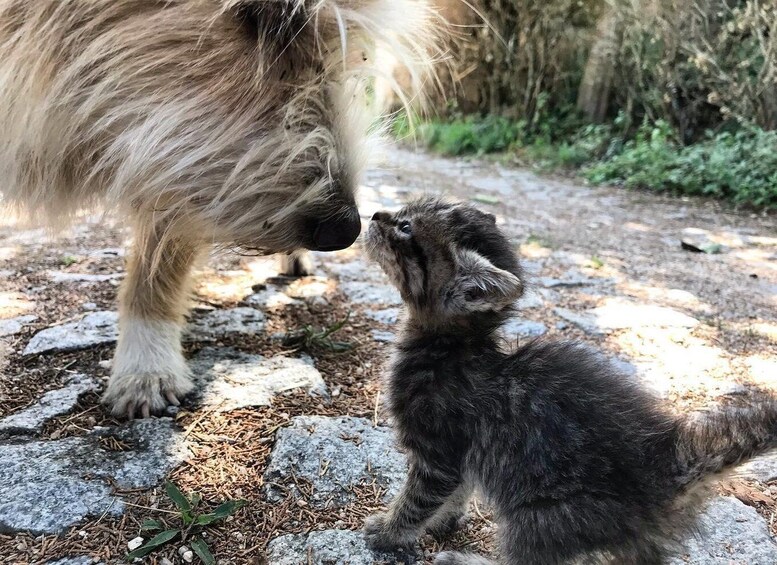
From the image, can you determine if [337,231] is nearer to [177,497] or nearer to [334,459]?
[334,459]

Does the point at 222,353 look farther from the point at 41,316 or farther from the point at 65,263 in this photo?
the point at 65,263

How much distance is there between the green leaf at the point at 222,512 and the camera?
2096 mm

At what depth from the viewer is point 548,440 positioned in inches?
77.2

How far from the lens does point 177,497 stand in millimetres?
2156

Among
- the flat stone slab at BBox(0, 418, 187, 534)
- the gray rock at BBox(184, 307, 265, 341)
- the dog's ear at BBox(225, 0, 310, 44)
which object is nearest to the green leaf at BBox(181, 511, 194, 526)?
the flat stone slab at BBox(0, 418, 187, 534)

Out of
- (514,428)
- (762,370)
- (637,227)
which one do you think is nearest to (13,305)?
(514,428)

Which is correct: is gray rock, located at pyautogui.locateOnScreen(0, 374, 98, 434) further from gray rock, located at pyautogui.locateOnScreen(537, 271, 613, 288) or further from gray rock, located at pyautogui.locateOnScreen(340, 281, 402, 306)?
gray rock, located at pyautogui.locateOnScreen(537, 271, 613, 288)

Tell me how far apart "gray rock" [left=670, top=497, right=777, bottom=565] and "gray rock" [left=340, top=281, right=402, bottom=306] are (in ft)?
7.71

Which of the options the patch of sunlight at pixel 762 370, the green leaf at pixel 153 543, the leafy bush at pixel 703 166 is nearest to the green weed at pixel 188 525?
the green leaf at pixel 153 543

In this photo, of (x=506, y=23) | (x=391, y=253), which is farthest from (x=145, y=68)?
(x=506, y=23)

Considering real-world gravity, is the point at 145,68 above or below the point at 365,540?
above

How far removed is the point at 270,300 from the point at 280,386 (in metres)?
1.17

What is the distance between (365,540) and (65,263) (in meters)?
3.43

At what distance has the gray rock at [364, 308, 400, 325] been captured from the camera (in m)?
3.94
